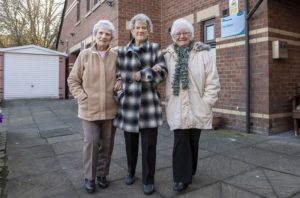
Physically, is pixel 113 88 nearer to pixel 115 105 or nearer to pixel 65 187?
pixel 115 105

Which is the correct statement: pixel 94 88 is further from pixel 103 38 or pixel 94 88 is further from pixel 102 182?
pixel 102 182

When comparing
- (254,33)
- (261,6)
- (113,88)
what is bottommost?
(113,88)

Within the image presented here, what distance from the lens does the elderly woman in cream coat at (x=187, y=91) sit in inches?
130

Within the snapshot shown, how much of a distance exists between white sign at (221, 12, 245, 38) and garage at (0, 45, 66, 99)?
12862 millimetres

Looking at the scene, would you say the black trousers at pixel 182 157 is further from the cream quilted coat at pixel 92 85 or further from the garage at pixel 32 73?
the garage at pixel 32 73

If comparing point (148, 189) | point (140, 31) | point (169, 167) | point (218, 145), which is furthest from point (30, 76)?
point (148, 189)

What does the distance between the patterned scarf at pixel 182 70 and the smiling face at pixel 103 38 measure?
2.62ft

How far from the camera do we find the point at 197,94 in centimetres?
333

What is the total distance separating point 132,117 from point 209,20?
5513mm

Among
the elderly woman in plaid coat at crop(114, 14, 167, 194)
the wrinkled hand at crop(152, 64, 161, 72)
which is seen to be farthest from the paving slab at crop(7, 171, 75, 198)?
the wrinkled hand at crop(152, 64, 161, 72)

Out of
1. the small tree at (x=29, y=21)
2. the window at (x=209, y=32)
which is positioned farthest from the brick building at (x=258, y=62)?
the small tree at (x=29, y=21)

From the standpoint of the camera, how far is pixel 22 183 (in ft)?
12.5

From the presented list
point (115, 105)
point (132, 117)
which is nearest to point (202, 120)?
point (132, 117)

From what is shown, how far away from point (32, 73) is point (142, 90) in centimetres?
1554
